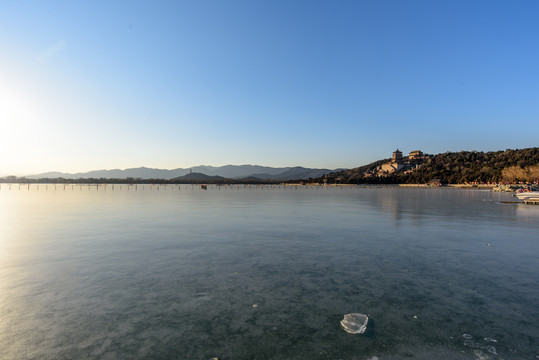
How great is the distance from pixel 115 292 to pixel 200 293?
2.14m

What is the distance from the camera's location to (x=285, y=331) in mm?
5551

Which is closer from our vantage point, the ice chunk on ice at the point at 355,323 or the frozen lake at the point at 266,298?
the frozen lake at the point at 266,298

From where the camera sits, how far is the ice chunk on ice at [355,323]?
5617mm

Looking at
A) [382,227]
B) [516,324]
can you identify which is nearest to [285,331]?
[516,324]

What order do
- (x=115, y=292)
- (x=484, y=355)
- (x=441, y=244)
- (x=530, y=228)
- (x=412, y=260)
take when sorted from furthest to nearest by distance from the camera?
1. (x=530, y=228)
2. (x=441, y=244)
3. (x=412, y=260)
4. (x=115, y=292)
5. (x=484, y=355)

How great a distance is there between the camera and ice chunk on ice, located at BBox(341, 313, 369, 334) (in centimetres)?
562

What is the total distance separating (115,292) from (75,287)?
50.4 inches

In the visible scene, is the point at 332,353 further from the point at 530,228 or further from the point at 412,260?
the point at 530,228

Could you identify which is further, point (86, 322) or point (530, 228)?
point (530, 228)

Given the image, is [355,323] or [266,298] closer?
[355,323]

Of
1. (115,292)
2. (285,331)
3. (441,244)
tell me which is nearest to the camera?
(285,331)

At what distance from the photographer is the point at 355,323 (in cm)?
588

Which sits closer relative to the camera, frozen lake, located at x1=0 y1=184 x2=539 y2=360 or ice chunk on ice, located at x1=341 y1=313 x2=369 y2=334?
frozen lake, located at x1=0 y1=184 x2=539 y2=360

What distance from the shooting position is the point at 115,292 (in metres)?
7.49
